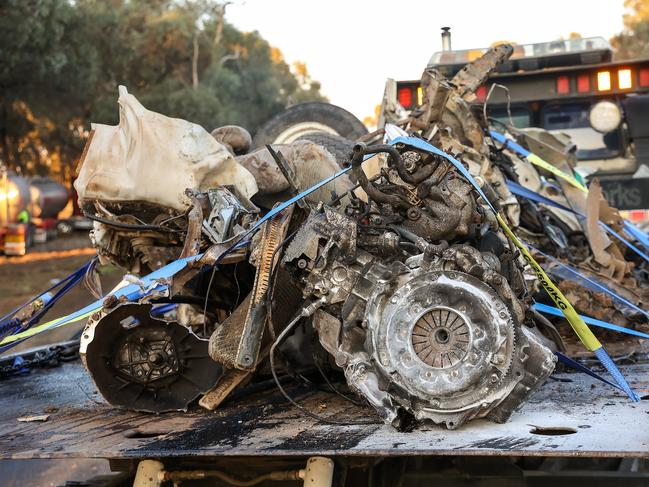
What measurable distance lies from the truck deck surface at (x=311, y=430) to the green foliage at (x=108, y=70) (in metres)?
19.3

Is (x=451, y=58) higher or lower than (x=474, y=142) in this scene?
higher

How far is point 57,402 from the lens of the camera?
12.9 feet

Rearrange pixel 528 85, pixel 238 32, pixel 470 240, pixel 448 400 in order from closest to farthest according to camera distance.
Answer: pixel 448 400 → pixel 470 240 → pixel 528 85 → pixel 238 32

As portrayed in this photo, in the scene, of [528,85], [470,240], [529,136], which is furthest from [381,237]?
[528,85]

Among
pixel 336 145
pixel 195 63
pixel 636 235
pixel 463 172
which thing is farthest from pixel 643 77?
pixel 195 63

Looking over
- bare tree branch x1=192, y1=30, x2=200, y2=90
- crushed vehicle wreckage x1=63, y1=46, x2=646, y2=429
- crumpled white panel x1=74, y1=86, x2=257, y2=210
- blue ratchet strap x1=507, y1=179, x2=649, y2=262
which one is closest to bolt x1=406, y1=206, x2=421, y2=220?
crushed vehicle wreckage x1=63, y1=46, x2=646, y2=429

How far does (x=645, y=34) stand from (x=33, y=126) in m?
39.9

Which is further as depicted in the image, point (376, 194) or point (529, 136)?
point (529, 136)

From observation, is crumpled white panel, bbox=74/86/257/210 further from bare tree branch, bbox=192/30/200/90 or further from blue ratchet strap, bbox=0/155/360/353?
bare tree branch, bbox=192/30/200/90

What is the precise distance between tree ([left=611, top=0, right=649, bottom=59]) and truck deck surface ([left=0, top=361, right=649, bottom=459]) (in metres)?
53.0

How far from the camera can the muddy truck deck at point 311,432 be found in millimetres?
2740

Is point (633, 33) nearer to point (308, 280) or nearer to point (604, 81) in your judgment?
point (604, 81)

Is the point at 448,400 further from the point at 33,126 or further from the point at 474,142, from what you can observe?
the point at 33,126

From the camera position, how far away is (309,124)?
613 centimetres
